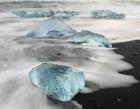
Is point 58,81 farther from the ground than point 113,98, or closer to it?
farther from the ground

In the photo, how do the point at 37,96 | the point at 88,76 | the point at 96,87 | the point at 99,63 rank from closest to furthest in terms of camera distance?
the point at 37,96 → the point at 96,87 → the point at 88,76 → the point at 99,63

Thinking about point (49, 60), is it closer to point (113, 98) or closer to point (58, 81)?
point (58, 81)

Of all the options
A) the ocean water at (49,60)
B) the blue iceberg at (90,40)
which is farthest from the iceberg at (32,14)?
the blue iceberg at (90,40)

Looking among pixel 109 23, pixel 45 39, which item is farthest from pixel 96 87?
pixel 109 23

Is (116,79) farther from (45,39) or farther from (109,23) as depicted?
(109,23)

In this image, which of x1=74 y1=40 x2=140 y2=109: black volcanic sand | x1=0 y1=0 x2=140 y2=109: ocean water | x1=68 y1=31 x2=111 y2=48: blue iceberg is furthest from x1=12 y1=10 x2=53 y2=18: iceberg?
x1=74 y1=40 x2=140 y2=109: black volcanic sand

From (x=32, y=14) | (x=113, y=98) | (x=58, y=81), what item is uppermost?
(x=58, y=81)

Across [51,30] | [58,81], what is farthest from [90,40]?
[58,81]
